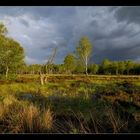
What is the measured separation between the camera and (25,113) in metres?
6.26

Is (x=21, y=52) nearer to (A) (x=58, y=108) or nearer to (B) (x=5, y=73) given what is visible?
(B) (x=5, y=73)

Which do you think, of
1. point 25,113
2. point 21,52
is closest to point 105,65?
point 21,52

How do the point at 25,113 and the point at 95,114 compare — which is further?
the point at 95,114

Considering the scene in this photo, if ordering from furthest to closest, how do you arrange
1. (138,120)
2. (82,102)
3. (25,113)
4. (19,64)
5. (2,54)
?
(19,64), (2,54), (82,102), (138,120), (25,113)

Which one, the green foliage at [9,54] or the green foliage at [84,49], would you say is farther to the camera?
the green foliage at [84,49]

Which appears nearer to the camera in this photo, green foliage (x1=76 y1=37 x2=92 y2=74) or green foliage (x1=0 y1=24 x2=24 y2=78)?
green foliage (x1=0 y1=24 x2=24 y2=78)

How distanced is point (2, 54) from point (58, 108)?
615 inches

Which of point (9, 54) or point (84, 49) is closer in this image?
point (9, 54)
